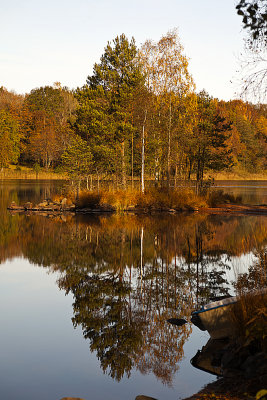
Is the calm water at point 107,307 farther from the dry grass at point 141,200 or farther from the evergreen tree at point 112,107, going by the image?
the evergreen tree at point 112,107

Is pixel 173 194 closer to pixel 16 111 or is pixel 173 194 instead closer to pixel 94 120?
pixel 94 120

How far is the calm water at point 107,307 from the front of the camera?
6.35 meters

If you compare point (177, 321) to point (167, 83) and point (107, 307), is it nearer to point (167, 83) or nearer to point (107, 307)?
point (107, 307)

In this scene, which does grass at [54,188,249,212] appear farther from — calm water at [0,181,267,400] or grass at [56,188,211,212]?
calm water at [0,181,267,400]

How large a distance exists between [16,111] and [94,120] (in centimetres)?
6724

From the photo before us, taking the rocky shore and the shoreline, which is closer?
the shoreline

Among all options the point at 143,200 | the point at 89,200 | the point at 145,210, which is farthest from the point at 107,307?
the point at 89,200

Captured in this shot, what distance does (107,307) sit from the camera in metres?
9.45

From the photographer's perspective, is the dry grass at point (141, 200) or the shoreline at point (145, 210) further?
the dry grass at point (141, 200)

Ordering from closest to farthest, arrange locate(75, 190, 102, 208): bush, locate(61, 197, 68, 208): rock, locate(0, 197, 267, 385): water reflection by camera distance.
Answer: locate(0, 197, 267, 385): water reflection, locate(75, 190, 102, 208): bush, locate(61, 197, 68, 208): rock

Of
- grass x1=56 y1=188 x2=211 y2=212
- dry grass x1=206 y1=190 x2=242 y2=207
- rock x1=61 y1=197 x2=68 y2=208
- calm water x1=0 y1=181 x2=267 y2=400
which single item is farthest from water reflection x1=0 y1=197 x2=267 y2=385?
dry grass x1=206 y1=190 x2=242 y2=207

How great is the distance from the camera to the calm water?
635 cm

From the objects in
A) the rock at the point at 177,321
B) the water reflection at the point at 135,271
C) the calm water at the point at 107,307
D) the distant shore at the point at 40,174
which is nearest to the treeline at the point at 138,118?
the water reflection at the point at 135,271

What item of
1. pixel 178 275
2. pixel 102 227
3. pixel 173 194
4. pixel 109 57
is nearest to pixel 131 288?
pixel 178 275
